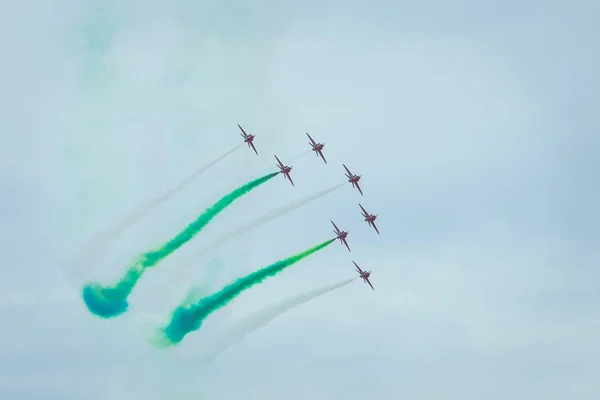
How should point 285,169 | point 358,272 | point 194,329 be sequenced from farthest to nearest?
point 358,272
point 285,169
point 194,329

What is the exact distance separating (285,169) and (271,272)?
11398 mm

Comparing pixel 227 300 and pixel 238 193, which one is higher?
pixel 238 193

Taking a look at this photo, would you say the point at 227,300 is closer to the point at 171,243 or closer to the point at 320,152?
the point at 171,243

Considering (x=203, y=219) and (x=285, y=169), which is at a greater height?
(x=285, y=169)

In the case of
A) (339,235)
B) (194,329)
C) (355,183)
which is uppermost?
(355,183)

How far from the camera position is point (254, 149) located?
93.4 metres

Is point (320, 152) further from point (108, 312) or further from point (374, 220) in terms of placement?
point (108, 312)

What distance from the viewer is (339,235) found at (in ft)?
303

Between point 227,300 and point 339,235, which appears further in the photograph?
point 339,235

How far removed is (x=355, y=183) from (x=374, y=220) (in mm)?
5311

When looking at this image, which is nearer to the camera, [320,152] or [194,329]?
[194,329]

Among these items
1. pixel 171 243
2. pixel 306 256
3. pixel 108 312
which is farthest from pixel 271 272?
pixel 108 312

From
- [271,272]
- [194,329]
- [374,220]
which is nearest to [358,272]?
[374,220]

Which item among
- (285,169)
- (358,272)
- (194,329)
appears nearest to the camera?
(194,329)
